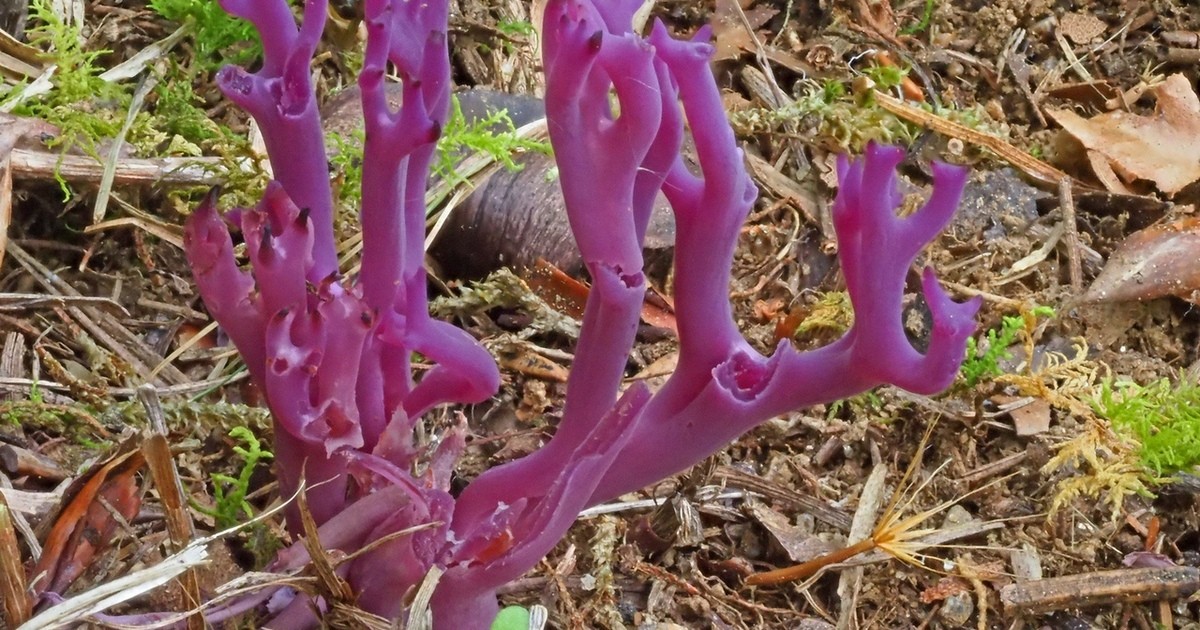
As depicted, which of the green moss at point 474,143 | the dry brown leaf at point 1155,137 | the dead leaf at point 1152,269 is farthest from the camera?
the dry brown leaf at point 1155,137

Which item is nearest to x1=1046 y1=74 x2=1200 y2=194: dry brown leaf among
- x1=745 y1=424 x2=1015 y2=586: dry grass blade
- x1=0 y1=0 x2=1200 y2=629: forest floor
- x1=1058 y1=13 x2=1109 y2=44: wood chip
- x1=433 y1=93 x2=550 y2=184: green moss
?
x1=0 y1=0 x2=1200 y2=629: forest floor

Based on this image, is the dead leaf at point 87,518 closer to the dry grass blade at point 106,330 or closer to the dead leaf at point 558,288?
the dry grass blade at point 106,330

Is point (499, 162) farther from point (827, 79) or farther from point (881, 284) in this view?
point (881, 284)

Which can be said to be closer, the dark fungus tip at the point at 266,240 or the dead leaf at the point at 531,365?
the dark fungus tip at the point at 266,240

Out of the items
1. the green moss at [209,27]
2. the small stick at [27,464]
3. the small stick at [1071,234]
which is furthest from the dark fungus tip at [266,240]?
the small stick at [1071,234]

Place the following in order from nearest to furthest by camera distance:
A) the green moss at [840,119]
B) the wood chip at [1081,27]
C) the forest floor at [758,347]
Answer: the forest floor at [758,347] → the green moss at [840,119] → the wood chip at [1081,27]

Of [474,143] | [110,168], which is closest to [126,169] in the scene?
[110,168]

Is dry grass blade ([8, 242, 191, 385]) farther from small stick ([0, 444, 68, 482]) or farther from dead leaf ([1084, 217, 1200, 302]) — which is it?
dead leaf ([1084, 217, 1200, 302])
